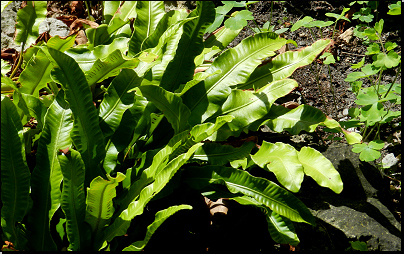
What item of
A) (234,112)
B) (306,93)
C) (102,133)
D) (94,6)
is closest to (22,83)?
(102,133)

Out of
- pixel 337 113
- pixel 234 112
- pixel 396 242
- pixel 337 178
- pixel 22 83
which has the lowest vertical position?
pixel 396 242

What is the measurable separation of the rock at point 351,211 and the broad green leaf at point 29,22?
1600 millimetres

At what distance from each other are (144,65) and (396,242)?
4.15ft

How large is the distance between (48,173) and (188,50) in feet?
2.51

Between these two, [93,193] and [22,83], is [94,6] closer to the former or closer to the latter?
[22,83]

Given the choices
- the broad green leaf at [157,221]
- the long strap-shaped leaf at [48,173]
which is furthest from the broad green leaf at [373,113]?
the long strap-shaped leaf at [48,173]

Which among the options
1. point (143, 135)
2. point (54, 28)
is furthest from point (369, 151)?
point (54, 28)

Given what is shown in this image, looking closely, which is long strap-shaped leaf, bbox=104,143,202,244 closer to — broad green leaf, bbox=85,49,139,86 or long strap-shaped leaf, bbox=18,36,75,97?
broad green leaf, bbox=85,49,139,86

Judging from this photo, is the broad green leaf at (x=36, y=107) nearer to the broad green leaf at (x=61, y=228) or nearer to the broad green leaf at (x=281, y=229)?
the broad green leaf at (x=61, y=228)

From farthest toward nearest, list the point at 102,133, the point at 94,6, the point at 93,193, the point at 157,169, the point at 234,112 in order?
the point at 94,6 < the point at 234,112 < the point at 102,133 < the point at 157,169 < the point at 93,193

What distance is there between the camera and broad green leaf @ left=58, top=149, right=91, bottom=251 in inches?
46.3

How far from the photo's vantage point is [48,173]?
1.29 meters

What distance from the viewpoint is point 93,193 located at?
114 cm

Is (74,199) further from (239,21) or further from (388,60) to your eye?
(388,60)
